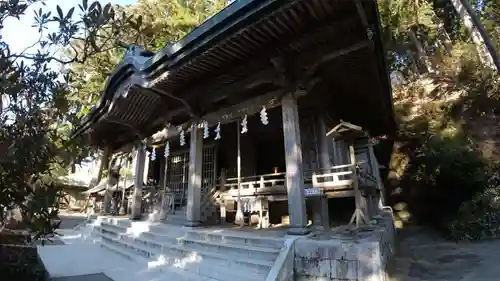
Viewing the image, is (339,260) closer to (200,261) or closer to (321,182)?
(200,261)

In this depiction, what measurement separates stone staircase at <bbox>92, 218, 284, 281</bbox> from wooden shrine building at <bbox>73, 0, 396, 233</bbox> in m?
0.67

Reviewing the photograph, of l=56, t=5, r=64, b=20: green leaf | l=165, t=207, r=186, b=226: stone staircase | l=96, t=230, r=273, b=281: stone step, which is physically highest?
l=56, t=5, r=64, b=20: green leaf

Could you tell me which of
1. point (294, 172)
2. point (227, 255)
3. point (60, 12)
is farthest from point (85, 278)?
point (60, 12)

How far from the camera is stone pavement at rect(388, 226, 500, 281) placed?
192 inches

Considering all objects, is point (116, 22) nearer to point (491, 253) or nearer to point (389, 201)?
point (491, 253)

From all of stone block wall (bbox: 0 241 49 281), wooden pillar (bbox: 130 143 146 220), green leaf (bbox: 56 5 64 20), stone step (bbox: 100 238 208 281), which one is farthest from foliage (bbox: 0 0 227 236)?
wooden pillar (bbox: 130 143 146 220)

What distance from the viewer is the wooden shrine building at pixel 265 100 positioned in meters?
4.68

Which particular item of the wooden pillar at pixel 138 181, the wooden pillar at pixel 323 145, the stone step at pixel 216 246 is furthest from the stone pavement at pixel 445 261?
the wooden pillar at pixel 138 181

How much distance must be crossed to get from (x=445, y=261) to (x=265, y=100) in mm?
4984

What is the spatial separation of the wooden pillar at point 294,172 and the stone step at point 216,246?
573 mm

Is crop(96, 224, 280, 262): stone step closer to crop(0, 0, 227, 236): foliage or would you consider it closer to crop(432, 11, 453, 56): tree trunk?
crop(0, 0, 227, 236): foliage

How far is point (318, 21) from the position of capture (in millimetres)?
4523

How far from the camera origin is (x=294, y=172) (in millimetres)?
5164

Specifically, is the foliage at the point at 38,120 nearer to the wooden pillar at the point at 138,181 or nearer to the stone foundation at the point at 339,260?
the stone foundation at the point at 339,260
